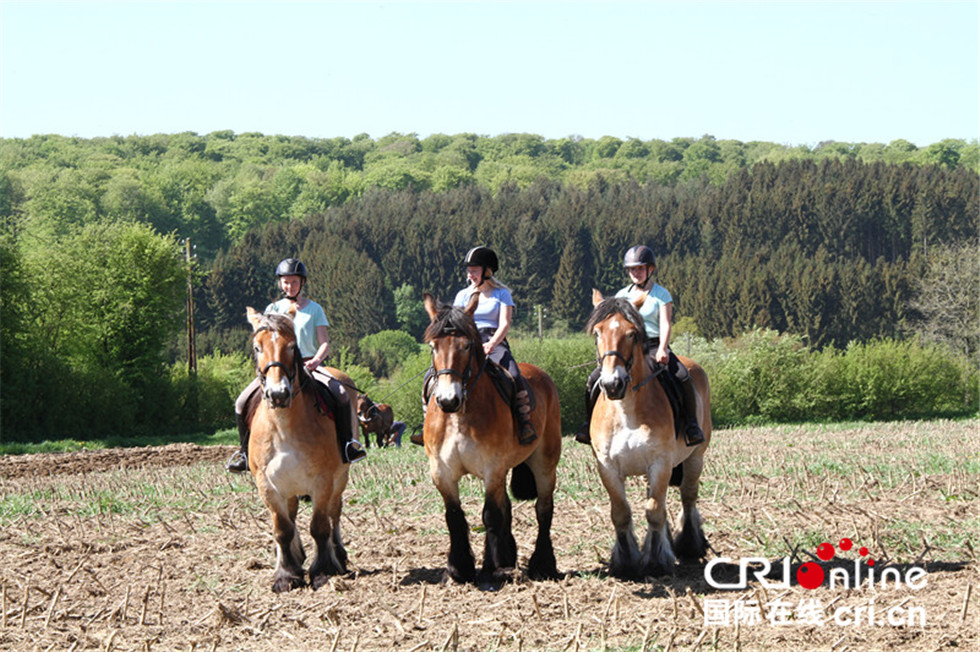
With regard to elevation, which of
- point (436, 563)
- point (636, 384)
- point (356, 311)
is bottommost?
point (356, 311)

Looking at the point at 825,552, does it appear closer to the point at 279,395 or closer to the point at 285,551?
the point at 285,551

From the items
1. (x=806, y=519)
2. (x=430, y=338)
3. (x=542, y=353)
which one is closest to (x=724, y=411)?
(x=542, y=353)

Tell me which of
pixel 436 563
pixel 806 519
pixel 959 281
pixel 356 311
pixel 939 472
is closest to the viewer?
pixel 436 563

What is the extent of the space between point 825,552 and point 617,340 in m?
2.84

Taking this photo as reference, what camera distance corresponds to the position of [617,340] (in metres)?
9.30

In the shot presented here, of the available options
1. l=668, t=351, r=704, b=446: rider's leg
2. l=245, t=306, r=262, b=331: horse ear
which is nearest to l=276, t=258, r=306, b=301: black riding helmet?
l=245, t=306, r=262, b=331: horse ear

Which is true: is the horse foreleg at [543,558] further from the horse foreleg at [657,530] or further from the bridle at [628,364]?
the bridle at [628,364]

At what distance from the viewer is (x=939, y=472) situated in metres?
16.3

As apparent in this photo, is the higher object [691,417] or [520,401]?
[520,401]

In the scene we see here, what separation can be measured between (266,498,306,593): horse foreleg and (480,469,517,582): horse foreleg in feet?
5.63

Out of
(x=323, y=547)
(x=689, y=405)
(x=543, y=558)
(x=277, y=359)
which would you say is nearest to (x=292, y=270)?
(x=277, y=359)

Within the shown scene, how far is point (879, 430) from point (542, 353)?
17884 millimetres

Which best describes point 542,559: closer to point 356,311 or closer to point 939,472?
point 939,472

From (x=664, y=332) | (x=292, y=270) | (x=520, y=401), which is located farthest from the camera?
(x=292, y=270)
